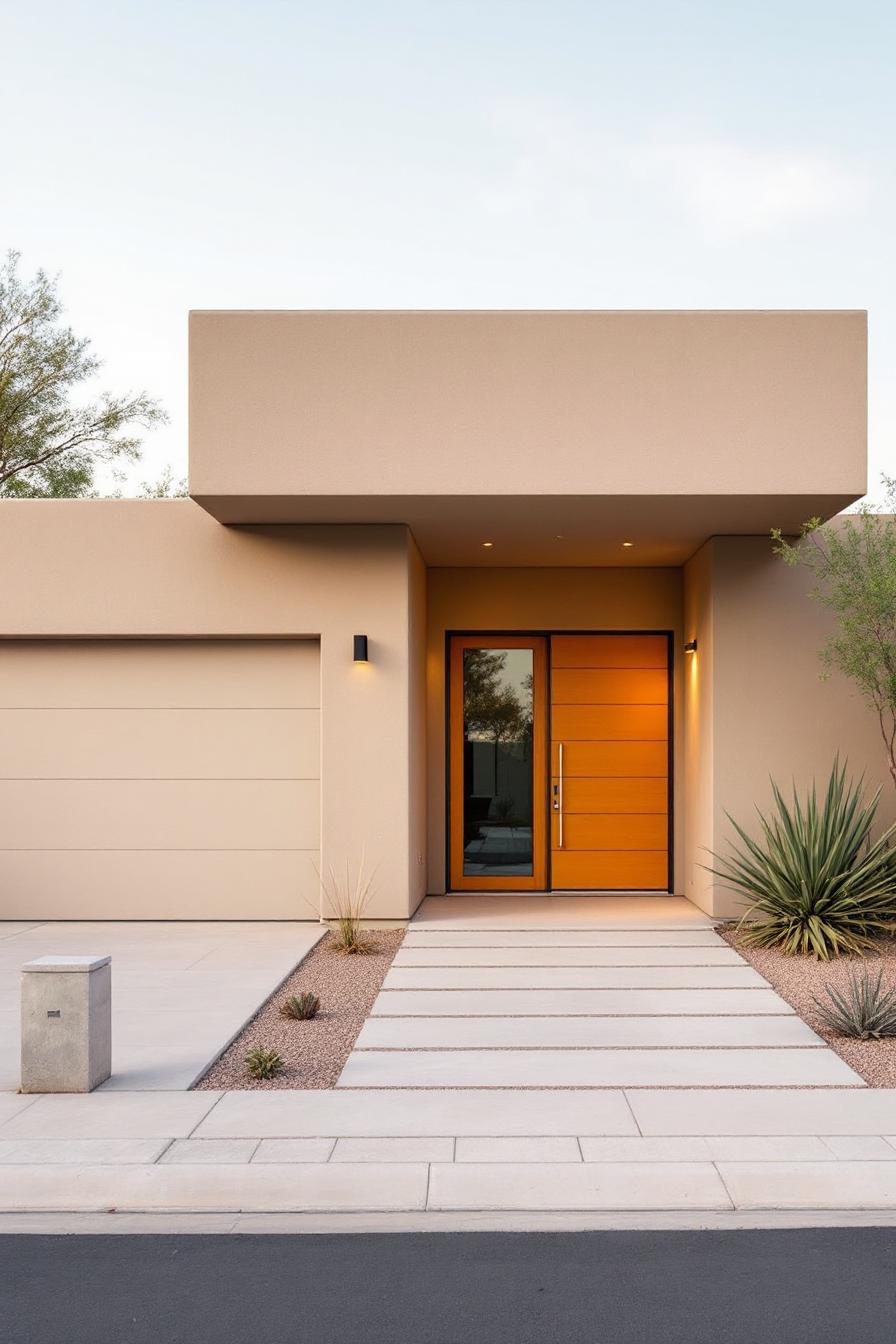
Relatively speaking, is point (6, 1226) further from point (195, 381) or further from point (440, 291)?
point (440, 291)

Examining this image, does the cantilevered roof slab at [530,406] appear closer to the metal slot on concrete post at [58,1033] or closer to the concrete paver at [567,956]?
the concrete paver at [567,956]

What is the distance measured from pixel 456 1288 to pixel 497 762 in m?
8.68

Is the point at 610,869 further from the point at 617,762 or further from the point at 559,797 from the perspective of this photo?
the point at 617,762

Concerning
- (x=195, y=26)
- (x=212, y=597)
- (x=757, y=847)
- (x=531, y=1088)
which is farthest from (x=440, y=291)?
(x=531, y=1088)

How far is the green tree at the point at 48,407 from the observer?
23531 millimetres

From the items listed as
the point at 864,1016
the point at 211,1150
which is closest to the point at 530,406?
the point at 864,1016

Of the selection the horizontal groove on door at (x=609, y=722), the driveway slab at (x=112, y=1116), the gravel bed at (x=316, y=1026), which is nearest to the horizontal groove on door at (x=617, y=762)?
the horizontal groove on door at (x=609, y=722)

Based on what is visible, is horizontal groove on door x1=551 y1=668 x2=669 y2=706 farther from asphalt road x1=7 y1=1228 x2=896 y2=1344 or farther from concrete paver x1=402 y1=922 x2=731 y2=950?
asphalt road x1=7 y1=1228 x2=896 y2=1344

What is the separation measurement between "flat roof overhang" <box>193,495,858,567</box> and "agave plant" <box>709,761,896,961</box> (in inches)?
91.8

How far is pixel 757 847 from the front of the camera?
32.9ft

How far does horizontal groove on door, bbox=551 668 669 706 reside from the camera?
40.4ft

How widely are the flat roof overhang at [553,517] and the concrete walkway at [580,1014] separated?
3.48m

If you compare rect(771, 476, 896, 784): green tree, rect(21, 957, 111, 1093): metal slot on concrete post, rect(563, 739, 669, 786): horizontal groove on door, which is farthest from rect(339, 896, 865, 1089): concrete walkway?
rect(771, 476, 896, 784): green tree

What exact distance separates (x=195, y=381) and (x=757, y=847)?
19.8 feet
